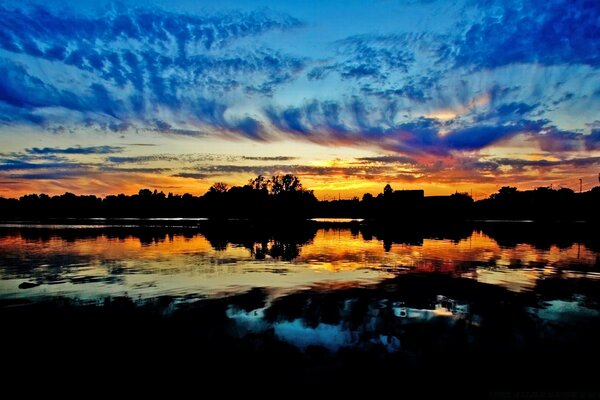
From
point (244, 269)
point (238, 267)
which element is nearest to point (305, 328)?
point (244, 269)

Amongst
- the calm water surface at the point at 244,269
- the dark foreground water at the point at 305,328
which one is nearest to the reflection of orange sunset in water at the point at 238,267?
the calm water surface at the point at 244,269

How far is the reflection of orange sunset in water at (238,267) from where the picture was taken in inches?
839

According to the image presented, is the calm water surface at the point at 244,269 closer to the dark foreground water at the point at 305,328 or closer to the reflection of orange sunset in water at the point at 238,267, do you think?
the reflection of orange sunset in water at the point at 238,267

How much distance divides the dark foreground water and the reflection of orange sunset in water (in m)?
0.25

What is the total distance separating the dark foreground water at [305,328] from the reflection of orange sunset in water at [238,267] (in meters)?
0.25

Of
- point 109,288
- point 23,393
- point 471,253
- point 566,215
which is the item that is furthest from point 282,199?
point 23,393

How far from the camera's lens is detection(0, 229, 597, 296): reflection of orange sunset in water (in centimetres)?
2131

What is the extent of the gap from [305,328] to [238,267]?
15143mm

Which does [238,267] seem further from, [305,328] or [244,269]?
[305,328]

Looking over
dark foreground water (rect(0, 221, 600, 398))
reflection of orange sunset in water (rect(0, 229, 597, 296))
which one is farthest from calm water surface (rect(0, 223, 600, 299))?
dark foreground water (rect(0, 221, 600, 398))

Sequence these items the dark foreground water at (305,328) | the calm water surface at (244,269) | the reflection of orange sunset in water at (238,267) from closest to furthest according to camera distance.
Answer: the dark foreground water at (305,328)
the calm water surface at (244,269)
the reflection of orange sunset in water at (238,267)

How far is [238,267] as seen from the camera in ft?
91.4

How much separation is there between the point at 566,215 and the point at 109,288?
185m

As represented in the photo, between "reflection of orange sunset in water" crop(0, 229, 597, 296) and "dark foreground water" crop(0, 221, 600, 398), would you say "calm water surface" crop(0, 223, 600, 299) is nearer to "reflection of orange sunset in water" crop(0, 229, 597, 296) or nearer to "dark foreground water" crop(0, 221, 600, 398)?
→ "reflection of orange sunset in water" crop(0, 229, 597, 296)
